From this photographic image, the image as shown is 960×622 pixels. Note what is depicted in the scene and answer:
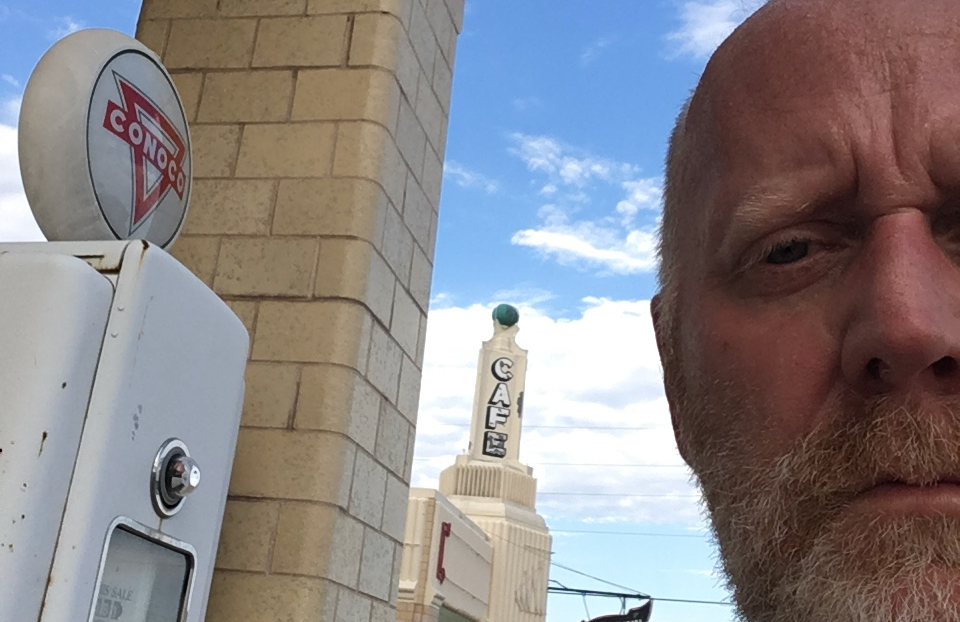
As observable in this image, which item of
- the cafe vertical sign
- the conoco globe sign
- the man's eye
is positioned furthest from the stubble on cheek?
the cafe vertical sign

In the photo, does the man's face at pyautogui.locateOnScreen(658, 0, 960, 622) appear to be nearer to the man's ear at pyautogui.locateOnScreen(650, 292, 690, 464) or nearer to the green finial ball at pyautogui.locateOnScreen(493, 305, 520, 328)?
the man's ear at pyautogui.locateOnScreen(650, 292, 690, 464)

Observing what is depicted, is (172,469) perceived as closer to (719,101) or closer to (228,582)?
(228,582)

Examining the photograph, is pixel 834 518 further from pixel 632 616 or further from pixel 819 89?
pixel 632 616

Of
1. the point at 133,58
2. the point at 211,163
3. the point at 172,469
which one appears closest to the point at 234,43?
the point at 211,163

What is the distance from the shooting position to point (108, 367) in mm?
1229

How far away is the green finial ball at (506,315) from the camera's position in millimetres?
21578

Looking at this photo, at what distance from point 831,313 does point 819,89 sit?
23 centimetres

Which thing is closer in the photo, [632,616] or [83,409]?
[83,409]

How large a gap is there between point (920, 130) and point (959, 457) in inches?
12.1

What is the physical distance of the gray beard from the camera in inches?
25.8

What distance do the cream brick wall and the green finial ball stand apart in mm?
18916

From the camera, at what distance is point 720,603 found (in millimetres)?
986

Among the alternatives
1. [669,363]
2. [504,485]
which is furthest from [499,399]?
[669,363]

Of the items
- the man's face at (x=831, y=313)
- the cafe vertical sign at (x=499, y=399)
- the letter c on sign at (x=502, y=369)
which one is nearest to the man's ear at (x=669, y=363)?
the man's face at (x=831, y=313)
